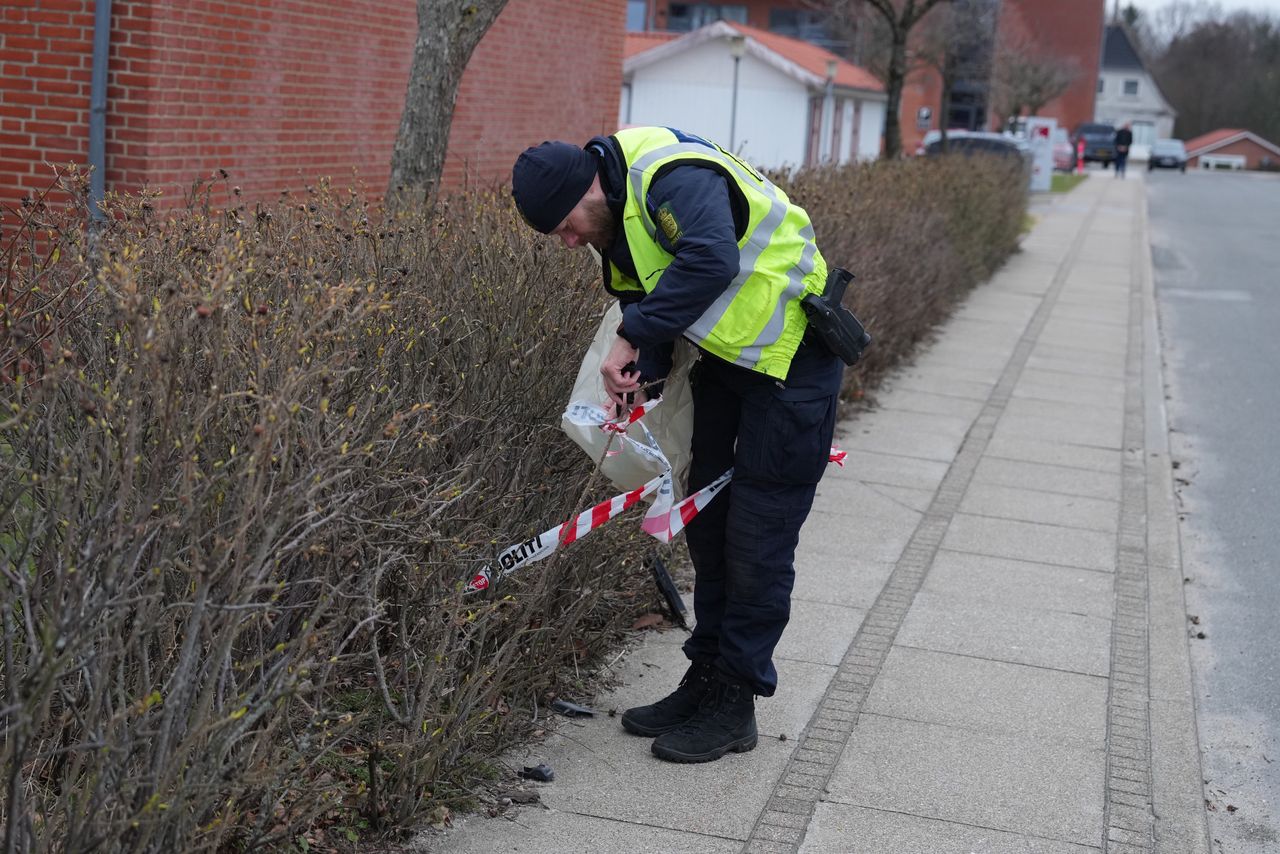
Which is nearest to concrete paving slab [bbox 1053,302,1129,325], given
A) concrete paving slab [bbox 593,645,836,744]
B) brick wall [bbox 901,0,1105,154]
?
concrete paving slab [bbox 593,645,836,744]

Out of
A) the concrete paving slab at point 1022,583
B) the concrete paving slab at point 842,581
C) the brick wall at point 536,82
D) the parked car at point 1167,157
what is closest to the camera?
the concrete paving slab at point 842,581

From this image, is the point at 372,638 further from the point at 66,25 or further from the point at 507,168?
the point at 507,168

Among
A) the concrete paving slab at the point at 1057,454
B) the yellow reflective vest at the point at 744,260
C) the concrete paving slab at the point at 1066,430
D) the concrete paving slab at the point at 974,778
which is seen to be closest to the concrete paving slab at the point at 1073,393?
the concrete paving slab at the point at 1066,430

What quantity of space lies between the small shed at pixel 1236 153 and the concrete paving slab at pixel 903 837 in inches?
3758

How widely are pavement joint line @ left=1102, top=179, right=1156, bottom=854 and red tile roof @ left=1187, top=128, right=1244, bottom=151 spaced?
101591 millimetres

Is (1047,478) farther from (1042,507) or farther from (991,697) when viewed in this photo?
(991,697)

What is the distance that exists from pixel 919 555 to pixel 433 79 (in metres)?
3.21

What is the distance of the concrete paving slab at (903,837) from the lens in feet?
12.6

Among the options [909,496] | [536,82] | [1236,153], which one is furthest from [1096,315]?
[1236,153]

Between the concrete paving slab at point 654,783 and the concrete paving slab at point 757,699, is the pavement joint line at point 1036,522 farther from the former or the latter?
the concrete paving slab at point 654,783

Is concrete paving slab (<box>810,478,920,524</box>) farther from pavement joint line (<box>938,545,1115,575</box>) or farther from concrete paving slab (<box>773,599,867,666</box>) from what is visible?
concrete paving slab (<box>773,599,867,666</box>)

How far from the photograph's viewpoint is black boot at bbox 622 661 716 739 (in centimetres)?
443

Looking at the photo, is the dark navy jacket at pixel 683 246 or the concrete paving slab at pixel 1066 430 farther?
the concrete paving slab at pixel 1066 430

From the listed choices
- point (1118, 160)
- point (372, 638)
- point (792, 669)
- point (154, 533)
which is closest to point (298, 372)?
point (154, 533)
